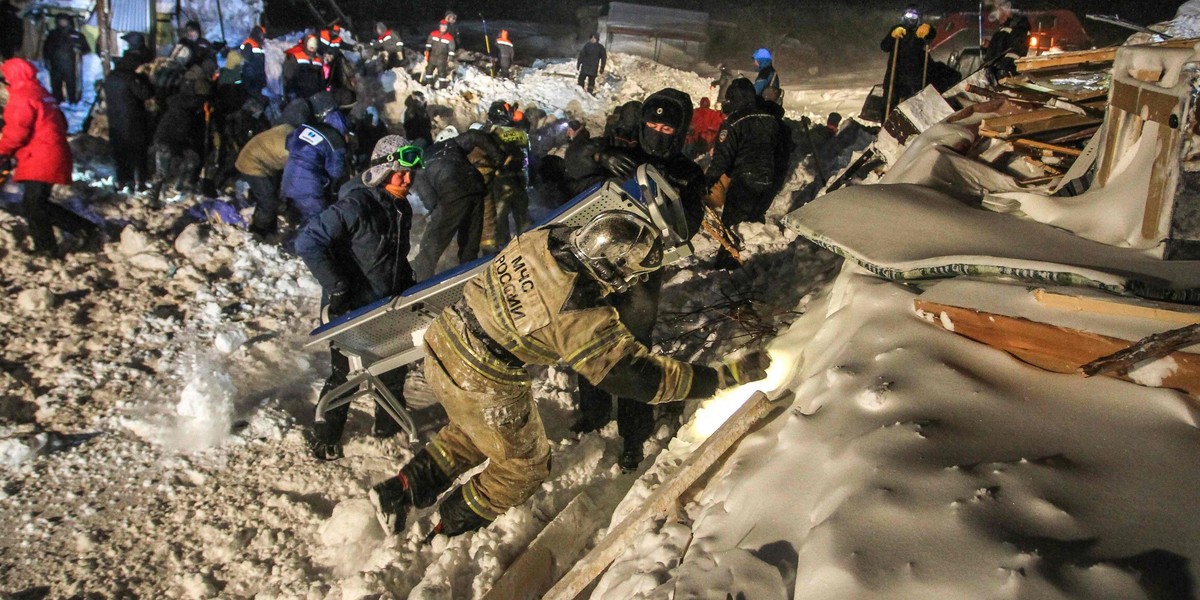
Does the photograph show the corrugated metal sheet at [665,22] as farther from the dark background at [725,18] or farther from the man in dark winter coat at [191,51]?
the man in dark winter coat at [191,51]

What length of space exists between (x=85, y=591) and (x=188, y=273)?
11.3ft

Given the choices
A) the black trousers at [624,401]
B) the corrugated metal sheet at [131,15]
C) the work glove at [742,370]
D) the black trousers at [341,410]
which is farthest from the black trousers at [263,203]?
the corrugated metal sheet at [131,15]


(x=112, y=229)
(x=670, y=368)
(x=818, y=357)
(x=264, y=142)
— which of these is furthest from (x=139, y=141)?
(x=818, y=357)

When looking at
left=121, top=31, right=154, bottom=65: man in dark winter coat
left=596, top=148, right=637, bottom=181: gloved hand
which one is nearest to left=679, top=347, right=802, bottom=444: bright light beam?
left=596, top=148, right=637, bottom=181: gloved hand

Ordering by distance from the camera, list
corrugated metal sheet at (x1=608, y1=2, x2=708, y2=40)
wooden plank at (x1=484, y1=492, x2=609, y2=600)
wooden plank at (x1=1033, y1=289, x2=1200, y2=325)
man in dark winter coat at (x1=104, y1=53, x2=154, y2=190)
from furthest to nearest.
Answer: corrugated metal sheet at (x1=608, y1=2, x2=708, y2=40) < man in dark winter coat at (x1=104, y1=53, x2=154, y2=190) < wooden plank at (x1=484, y1=492, x2=609, y2=600) < wooden plank at (x1=1033, y1=289, x2=1200, y2=325)

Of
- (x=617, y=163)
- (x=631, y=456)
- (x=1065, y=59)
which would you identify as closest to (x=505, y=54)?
(x=617, y=163)

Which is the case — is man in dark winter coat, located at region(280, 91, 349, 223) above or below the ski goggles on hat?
below

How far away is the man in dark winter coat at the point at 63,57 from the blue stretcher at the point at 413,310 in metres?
9.21

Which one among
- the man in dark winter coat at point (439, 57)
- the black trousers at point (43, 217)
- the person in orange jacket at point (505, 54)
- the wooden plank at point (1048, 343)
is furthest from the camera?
the person in orange jacket at point (505, 54)

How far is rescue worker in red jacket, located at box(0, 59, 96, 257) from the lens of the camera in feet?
19.6

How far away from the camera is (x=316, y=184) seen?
623 cm

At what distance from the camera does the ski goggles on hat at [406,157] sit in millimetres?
4457

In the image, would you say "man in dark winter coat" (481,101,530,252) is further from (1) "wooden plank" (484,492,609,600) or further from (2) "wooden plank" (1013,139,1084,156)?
(2) "wooden plank" (1013,139,1084,156)

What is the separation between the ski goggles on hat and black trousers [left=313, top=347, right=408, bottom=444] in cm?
124
